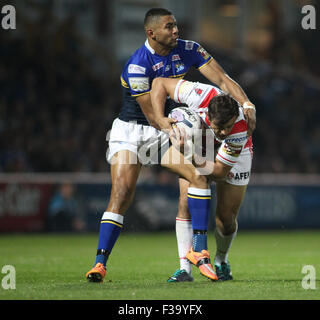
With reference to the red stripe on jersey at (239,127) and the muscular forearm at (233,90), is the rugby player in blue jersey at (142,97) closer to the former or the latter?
the muscular forearm at (233,90)

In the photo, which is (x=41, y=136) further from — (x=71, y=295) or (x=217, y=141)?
(x=71, y=295)

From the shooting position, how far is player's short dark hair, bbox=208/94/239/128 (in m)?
5.98

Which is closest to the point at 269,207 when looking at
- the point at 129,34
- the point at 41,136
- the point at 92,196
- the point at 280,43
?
the point at 92,196

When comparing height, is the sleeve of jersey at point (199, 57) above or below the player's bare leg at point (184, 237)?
above

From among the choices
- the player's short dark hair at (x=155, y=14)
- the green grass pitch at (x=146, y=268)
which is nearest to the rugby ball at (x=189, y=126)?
the player's short dark hair at (x=155, y=14)

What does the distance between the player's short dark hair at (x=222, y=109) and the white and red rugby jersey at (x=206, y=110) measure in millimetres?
215

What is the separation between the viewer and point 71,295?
5340mm

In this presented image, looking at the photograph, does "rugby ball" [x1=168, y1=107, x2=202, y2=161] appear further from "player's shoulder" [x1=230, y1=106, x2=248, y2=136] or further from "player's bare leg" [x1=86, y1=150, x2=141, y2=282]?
"player's bare leg" [x1=86, y1=150, x2=141, y2=282]

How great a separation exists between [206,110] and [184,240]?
3.99 feet

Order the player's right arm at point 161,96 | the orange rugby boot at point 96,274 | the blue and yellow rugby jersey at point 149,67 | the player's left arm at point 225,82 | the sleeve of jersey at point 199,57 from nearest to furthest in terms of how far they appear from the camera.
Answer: the orange rugby boot at point 96,274 < the player's right arm at point 161,96 < the player's left arm at point 225,82 < the blue and yellow rugby jersey at point 149,67 < the sleeve of jersey at point 199,57

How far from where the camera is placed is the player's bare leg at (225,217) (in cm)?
675

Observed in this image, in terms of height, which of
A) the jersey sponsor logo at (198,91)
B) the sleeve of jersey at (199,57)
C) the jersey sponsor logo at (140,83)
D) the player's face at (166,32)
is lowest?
the jersey sponsor logo at (198,91)

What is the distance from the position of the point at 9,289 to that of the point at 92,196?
974 cm

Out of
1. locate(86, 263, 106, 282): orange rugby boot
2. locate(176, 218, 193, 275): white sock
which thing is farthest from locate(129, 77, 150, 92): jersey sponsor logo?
locate(86, 263, 106, 282): orange rugby boot
